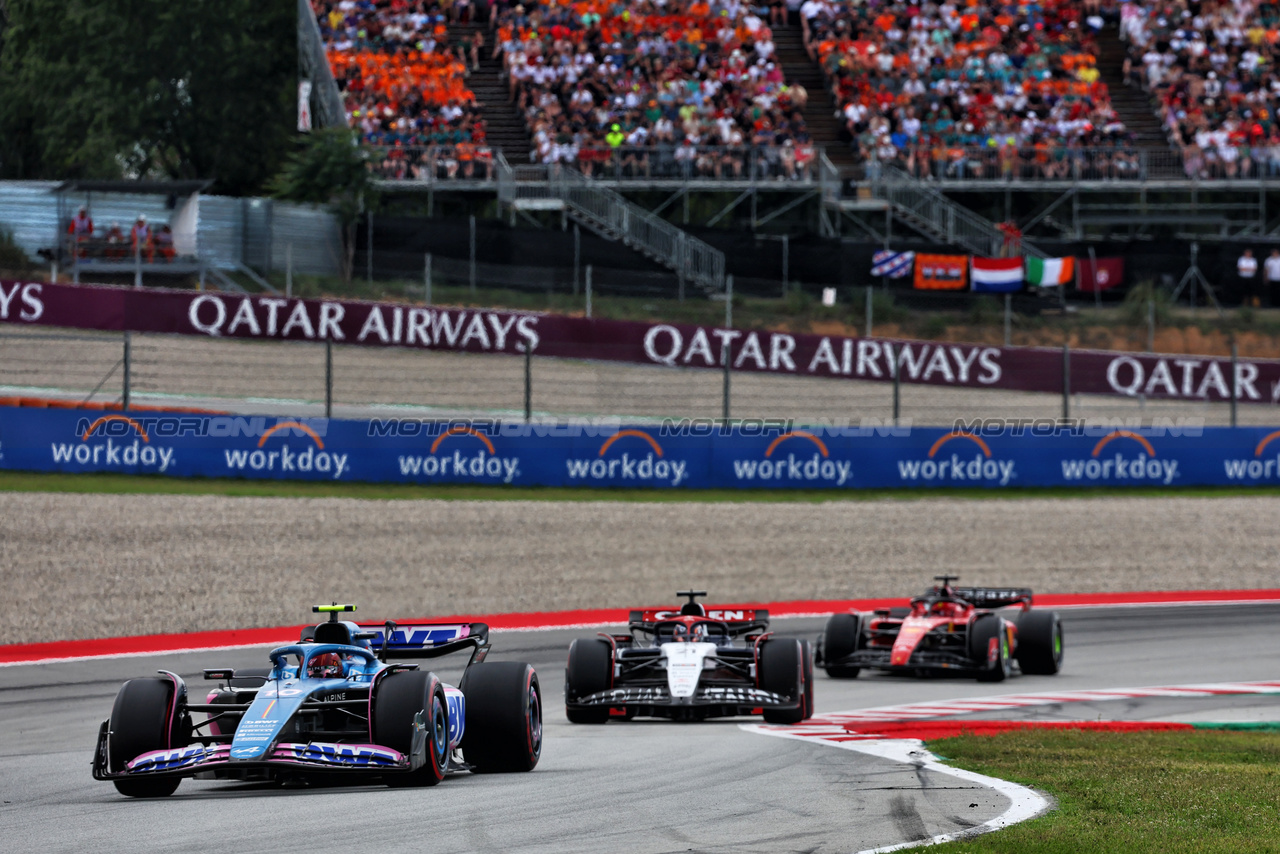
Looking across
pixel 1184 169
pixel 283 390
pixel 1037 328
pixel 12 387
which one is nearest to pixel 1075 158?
pixel 1184 169

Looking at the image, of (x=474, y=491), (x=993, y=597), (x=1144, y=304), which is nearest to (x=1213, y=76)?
(x=1144, y=304)

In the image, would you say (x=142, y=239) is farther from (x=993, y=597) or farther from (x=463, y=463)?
(x=993, y=597)

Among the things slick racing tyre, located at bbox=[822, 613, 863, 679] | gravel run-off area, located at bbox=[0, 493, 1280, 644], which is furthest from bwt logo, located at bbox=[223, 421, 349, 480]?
slick racing tyre, located at bbox=[822, 613, 863, 679]

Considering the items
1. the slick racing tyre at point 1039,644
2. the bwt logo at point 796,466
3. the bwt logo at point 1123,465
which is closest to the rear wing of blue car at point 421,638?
Result: the slick racing tyre at point 1039,644

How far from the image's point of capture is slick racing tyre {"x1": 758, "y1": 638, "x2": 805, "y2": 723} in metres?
12.1

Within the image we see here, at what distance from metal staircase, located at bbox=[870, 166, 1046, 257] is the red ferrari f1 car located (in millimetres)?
19275

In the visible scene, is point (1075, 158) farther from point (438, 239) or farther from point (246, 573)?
point (246, 573)

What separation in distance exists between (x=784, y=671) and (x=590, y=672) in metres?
1.48

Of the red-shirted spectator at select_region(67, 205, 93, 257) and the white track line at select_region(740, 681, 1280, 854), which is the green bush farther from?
the red-shirted spectator at select_region(67, 205, 93, 257)

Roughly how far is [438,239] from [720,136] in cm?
810

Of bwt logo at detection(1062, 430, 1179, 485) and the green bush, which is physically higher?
the green bush

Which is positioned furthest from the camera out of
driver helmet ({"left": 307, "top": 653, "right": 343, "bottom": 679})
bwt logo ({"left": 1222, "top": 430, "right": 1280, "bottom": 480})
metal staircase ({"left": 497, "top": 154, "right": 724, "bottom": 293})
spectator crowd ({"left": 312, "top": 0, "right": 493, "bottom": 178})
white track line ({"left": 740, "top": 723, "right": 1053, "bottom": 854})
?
spectator crowd ({"left": 312, "top": 0, "right": 493, "bottom": 178})

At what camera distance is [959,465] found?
2492cm

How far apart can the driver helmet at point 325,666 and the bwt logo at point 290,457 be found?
14.0 meters
